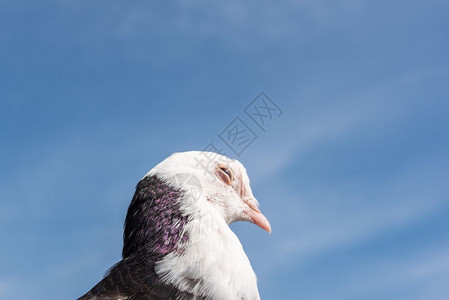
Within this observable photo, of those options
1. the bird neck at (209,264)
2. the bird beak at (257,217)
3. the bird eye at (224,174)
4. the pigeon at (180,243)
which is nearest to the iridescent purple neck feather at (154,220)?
the pigeon at (180,243)

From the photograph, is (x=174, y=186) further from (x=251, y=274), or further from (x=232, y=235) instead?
(x=251, y=274)

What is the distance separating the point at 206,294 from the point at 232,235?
77cm

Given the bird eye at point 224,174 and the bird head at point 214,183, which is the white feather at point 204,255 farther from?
the bird eye at point 224,174

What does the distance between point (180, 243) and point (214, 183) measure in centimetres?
111

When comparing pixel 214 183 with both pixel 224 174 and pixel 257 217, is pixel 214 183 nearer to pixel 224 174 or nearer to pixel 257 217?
pixel 224 174

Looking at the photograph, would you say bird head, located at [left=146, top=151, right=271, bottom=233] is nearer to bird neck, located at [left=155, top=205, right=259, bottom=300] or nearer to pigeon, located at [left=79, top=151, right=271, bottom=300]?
pigeon, located at [left=79, top=151, right=271, bottom=300]

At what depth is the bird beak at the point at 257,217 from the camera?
6.71 meters

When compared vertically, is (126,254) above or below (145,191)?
below

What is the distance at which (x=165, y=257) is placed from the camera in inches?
205

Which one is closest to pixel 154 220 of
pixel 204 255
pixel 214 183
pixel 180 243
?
pixel 180 243

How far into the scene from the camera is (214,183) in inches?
244

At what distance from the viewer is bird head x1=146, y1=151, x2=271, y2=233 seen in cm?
577

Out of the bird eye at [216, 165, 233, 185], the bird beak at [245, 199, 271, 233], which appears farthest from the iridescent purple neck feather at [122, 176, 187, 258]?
the bird beak at [245, 199, 271, 233]

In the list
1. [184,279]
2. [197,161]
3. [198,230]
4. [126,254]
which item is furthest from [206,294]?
[197,161]
